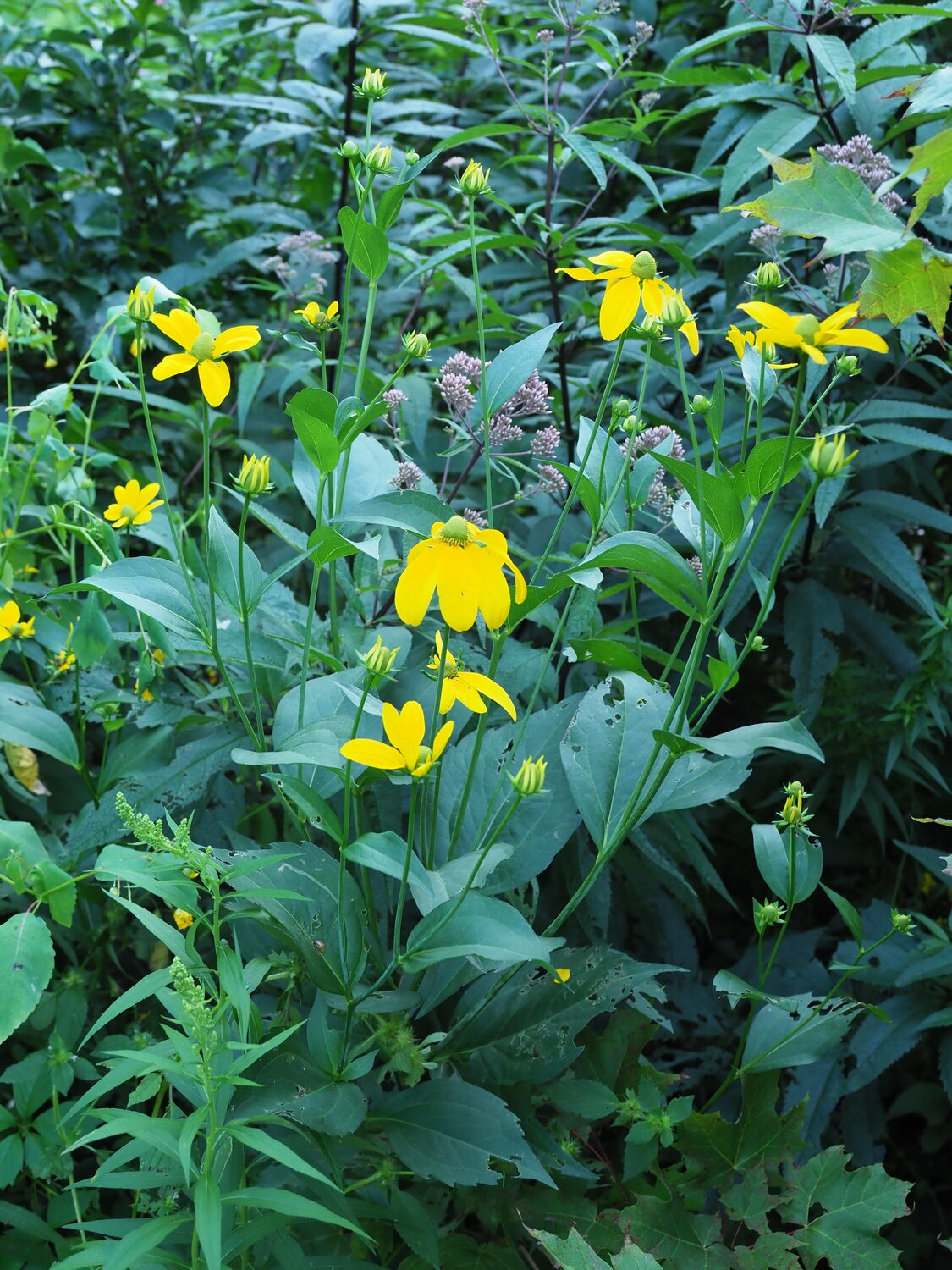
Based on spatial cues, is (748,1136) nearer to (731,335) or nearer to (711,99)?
(731,335)

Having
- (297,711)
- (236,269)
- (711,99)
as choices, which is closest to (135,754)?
(297,711)

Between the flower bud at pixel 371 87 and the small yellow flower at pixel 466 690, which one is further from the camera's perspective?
the flower bud at pixel 371 87

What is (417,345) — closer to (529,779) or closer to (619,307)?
(619,307)

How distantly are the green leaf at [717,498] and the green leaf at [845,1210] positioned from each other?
0.63 meters

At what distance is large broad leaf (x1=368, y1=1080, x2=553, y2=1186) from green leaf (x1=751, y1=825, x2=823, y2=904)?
0.33 metres

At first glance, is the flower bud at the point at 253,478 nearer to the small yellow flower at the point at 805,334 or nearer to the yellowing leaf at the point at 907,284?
the small yellow flower at the point at 805,334

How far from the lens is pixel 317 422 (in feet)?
2.74

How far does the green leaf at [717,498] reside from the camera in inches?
32.0

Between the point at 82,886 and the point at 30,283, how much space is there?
1.34m

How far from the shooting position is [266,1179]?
92 cm

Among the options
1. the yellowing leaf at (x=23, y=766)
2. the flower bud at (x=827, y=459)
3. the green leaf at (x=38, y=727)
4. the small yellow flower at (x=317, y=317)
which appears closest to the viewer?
the flower bud at (x=827, y=459)

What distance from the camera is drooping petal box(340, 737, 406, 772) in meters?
0.77

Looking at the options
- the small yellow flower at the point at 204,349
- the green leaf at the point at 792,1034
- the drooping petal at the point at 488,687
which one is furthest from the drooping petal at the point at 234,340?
the green leaf at the point at 792,1034

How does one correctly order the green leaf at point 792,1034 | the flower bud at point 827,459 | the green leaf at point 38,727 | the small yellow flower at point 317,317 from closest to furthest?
the flower bud at point 827,459, the small yellow flower at point 317,317, the green leaf at point 792,1034, the green leaf at point 38,727
